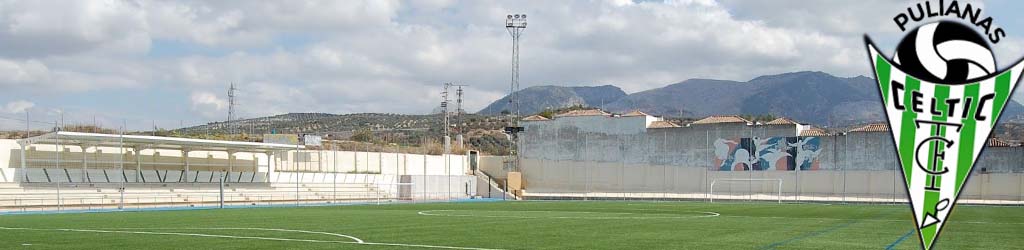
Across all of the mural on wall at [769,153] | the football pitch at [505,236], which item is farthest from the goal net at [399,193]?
the football pitch at [505,236]

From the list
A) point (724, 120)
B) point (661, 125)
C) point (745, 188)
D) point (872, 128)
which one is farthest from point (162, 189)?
point (872, 128)

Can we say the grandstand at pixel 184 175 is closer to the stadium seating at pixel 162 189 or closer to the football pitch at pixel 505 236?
the stadium seating at pixel 162 189

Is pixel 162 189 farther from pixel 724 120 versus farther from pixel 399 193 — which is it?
pixel 724 120

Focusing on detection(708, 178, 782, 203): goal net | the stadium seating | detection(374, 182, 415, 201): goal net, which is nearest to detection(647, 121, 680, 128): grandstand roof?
detection(708, 178, 782, 203): goal net

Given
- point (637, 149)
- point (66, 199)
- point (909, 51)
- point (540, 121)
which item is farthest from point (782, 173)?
point (909, 51)

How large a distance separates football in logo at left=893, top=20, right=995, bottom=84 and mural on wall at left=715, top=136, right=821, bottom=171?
64641 millimetres

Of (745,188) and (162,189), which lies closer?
(162,189)

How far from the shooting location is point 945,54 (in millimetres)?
3633

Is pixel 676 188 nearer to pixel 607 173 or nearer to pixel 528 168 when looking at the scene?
pixel 607 173

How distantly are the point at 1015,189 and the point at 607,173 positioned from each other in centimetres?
2855

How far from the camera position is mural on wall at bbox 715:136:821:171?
2584 inches

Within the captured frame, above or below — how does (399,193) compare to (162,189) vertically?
below

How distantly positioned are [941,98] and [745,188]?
64959 mm

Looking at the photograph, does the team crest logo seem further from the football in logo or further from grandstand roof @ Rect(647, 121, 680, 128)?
grandstand roof @ Rect(647, 121, 680, 128)
